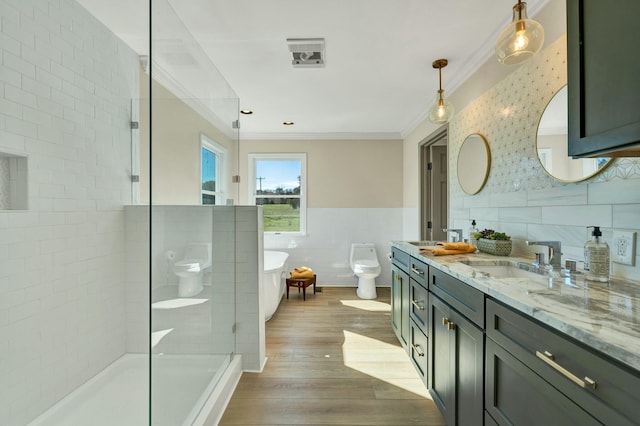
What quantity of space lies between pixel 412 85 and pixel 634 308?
246cm

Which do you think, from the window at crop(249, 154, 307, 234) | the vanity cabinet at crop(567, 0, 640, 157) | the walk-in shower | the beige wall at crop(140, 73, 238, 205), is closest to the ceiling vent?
the walk-in shower

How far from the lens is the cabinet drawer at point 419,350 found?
1.81 meters

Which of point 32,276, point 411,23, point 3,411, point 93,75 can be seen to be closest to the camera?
point 3,411

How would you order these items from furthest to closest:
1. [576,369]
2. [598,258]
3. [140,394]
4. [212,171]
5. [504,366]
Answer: [212,171] < [140,394] < [598,258] < [504,366] < [576,369]

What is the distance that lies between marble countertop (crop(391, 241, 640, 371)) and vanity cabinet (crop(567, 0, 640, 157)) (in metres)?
0.48

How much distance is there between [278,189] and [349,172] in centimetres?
118

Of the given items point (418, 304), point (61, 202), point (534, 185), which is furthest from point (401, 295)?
point (61, 202)

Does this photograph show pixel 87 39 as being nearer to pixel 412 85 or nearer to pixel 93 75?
pixel 93 75

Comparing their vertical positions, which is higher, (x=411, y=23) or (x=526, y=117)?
(x=411, y=23)

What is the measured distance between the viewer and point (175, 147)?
61.8 inches

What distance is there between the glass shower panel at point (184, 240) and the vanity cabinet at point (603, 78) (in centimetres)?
163

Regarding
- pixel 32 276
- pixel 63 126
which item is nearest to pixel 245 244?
pixel 32 276

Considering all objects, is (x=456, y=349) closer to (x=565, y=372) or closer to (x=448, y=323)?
(x=448, y=323)

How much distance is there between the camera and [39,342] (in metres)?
1.58
